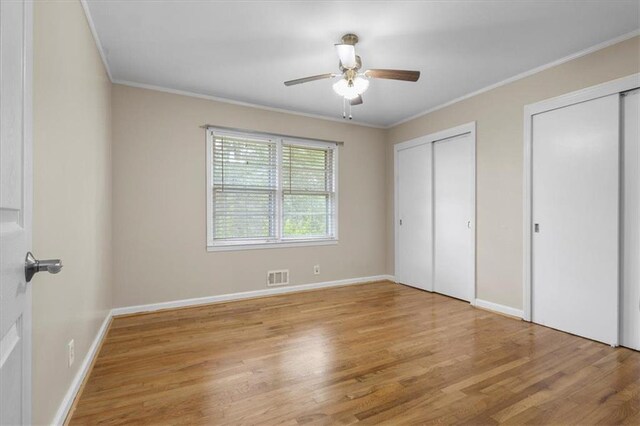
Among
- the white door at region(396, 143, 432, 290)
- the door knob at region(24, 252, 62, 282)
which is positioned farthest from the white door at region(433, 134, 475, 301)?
the door knob at region(24, 252, 62, 282)

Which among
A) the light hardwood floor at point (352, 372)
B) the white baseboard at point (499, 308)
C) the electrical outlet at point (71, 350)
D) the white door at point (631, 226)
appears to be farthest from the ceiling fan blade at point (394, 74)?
the electrical outlet at point (71, 350)

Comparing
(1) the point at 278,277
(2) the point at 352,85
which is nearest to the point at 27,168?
(2) the point at 352,85

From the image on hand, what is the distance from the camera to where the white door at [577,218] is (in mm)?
2695

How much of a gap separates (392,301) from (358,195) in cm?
174

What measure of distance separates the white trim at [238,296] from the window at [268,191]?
61 cm

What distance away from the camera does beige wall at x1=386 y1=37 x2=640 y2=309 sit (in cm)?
315

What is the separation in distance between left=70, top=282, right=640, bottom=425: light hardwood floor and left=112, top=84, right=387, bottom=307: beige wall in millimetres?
513

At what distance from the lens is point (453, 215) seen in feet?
13.7

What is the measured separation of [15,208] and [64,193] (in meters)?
1.24

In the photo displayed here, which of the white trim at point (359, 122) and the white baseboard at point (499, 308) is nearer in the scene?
the white trim at point (359, 122)

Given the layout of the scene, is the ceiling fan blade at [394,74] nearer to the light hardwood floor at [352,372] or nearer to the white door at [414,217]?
the white door at [414,217]

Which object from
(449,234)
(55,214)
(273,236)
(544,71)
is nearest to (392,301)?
(449,234)

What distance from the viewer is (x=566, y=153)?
297 cm

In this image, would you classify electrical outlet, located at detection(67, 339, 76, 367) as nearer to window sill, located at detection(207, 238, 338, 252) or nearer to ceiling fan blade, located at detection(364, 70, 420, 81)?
window sill, located at detection(207, 238, 338, 252)
